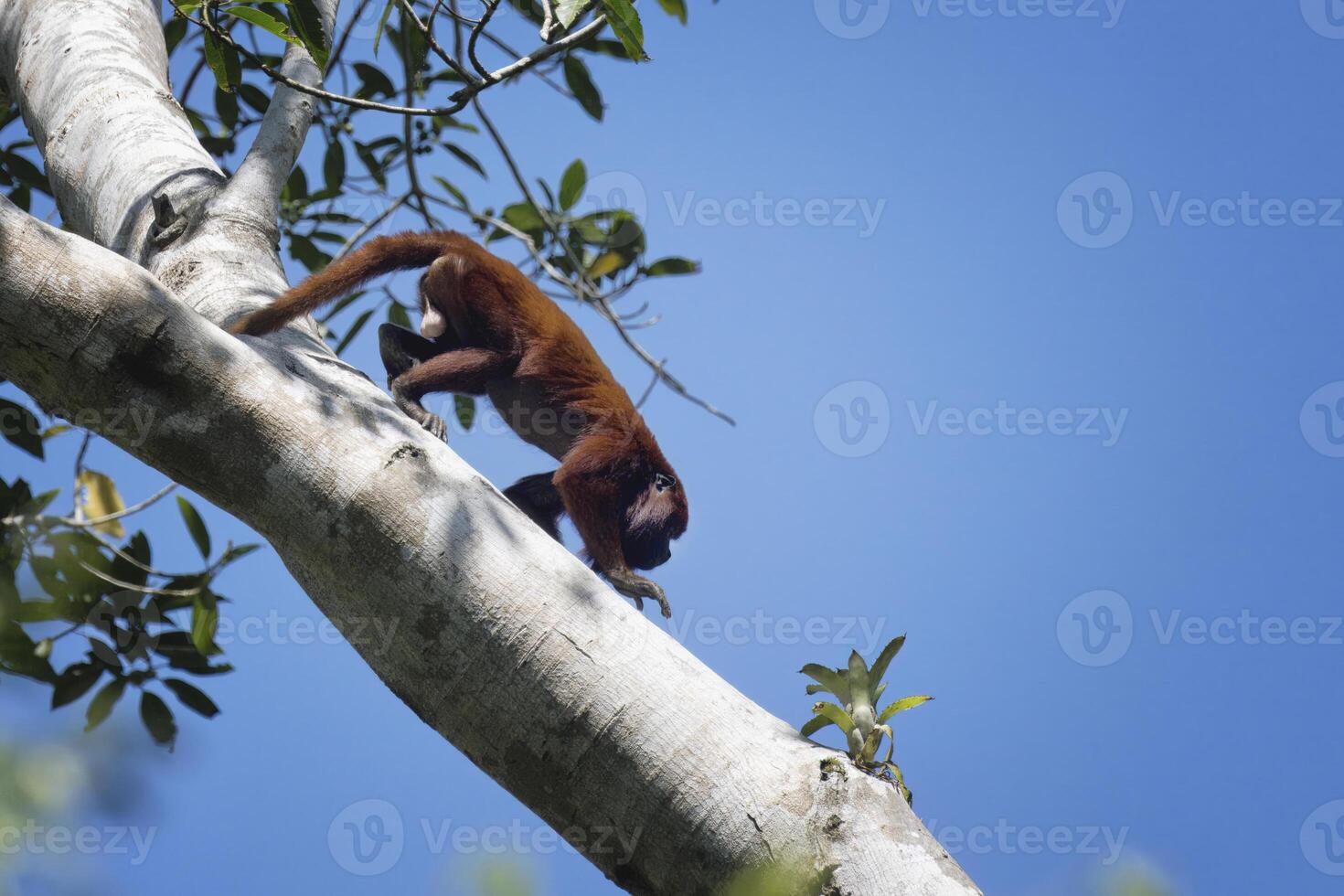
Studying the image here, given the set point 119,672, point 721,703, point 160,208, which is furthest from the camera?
point 119,672

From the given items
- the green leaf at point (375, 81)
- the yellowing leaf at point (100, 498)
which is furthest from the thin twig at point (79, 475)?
the green leaf at point (375, 81)

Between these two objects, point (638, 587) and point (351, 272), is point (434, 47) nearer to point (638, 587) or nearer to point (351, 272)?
point (351, 272)

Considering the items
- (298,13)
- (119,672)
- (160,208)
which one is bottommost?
(119,672)

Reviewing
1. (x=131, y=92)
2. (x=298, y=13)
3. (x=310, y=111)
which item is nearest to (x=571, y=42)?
(x=298, y=13)

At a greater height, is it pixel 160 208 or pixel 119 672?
pixel 160 208

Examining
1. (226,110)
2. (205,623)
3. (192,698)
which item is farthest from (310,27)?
(226,110)

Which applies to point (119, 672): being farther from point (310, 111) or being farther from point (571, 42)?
point (571, 42)

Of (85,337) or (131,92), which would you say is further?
(131,92)

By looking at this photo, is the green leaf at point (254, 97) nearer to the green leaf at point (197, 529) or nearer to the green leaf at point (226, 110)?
the green leaf at point (226, 110)

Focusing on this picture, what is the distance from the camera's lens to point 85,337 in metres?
2.65

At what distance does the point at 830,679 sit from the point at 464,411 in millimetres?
4668

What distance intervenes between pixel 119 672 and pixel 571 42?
3973 millimetres

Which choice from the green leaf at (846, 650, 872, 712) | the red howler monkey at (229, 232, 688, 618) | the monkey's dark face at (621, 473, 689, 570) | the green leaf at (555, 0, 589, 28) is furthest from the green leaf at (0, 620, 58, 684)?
the monkey's dark face at (621, 473, 689, 570)

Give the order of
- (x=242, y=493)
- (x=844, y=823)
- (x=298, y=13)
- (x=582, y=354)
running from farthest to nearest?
(x=582, y=354)
(x=298, y=13)
(x=242, y=493)
(x=844, y=823)
